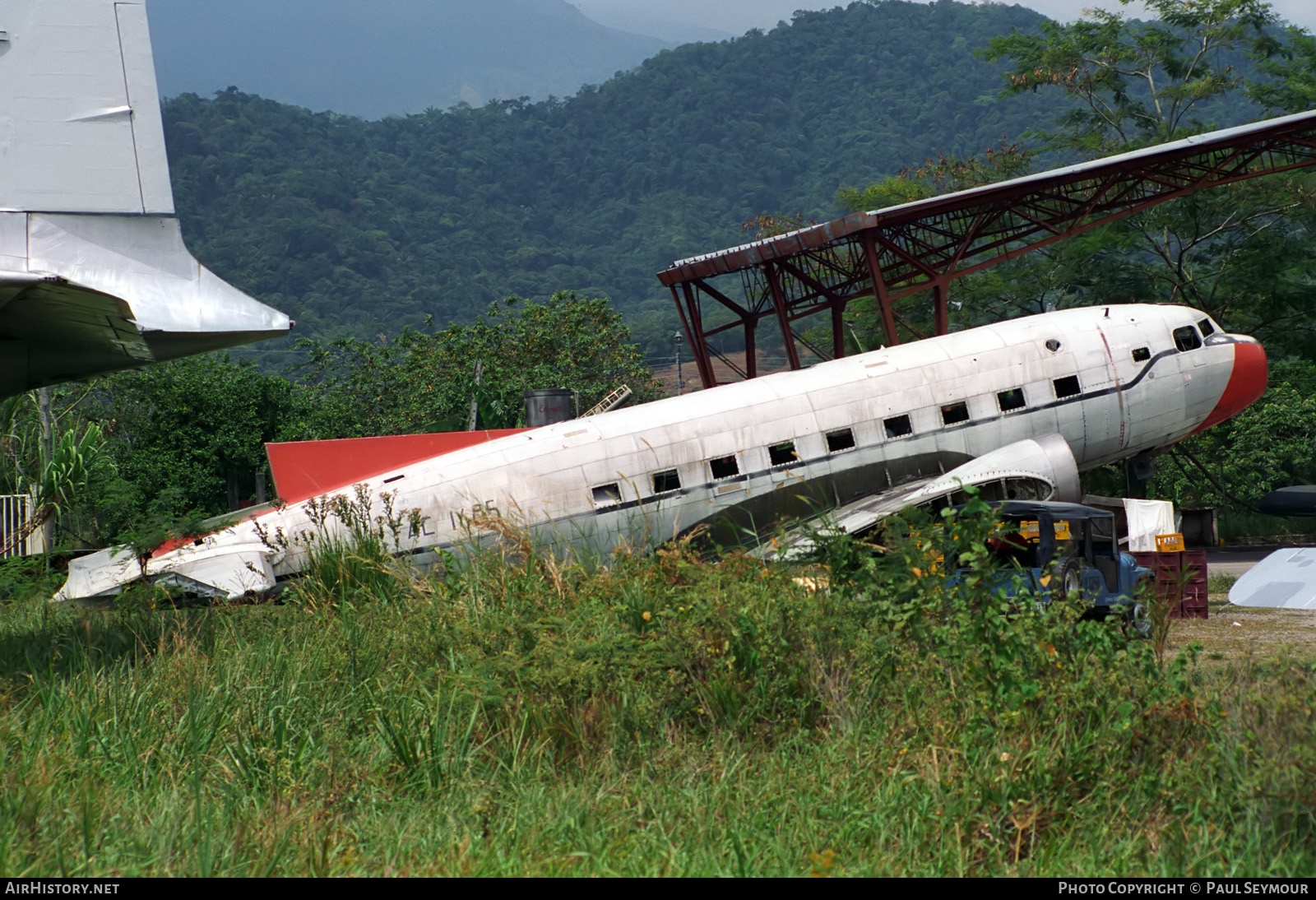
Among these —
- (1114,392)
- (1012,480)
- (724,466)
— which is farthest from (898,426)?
(1114,392)

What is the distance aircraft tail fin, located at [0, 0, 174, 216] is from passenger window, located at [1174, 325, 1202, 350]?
15969mm

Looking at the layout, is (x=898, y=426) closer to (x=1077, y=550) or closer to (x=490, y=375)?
(x=1077, y=550)

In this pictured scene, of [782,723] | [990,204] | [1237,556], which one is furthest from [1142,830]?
[1237,556]

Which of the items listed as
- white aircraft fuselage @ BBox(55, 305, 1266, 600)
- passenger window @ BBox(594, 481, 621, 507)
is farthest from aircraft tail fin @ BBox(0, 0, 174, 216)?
passenger window @ BBox(594, 481, 621, 507)

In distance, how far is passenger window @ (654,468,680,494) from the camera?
1595cm

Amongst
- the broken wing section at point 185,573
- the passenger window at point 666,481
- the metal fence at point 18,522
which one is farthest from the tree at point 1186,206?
the metal fence at point 18,522

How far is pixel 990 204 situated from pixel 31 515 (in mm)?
20281

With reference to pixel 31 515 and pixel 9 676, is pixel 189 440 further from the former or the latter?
pixel 9 676

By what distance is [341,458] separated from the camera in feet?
53.3

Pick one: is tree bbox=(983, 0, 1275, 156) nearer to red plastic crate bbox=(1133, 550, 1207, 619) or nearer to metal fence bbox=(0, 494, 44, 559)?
red plastic crate bbox=(1133, 550, 1207, 619)

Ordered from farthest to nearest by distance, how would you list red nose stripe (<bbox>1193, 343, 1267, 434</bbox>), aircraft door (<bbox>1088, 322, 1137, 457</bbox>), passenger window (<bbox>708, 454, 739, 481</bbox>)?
red nose stripe (<bbox>1193, 343, 1267, 434</bbox>) < aircraft door (<bbox>1088, 322, 1137, 457</bbox>) < passenger window (<bbox>708, 454, 739, 481</bbox>)

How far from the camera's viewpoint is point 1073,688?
6566mm

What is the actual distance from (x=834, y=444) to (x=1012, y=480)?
272 cm

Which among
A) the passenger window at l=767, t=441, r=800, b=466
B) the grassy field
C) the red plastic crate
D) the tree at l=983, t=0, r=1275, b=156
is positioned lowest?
the red plastic crate
